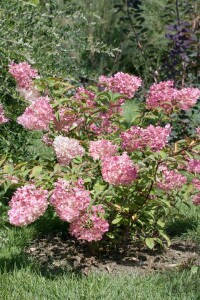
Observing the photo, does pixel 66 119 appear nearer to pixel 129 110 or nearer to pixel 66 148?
pixel 66 148

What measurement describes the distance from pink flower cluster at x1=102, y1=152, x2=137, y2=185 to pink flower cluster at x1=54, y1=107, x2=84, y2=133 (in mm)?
526

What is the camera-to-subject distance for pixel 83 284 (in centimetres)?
297

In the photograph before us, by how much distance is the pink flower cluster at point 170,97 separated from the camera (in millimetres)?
3455

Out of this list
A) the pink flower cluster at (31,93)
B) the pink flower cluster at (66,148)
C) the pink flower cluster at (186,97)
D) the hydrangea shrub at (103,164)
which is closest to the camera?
the hydrangea shrub at (103,164)

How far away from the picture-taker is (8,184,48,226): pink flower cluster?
2.78 meters

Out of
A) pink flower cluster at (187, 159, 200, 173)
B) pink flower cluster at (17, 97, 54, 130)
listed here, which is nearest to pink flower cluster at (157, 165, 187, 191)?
pink flower cluster at (187, 159, 200, 173)

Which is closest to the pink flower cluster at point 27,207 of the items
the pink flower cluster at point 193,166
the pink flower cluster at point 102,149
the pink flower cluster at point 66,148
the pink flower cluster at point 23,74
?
the pink flower cluster at point 66,148

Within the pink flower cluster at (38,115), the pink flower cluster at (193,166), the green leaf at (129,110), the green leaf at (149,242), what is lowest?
the green leaf at (129,110)

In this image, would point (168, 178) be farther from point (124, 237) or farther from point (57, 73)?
point (57, 73)

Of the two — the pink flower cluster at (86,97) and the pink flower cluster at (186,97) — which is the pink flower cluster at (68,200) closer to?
the pink flower cluster at (86,97)

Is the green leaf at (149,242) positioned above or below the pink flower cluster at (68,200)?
below

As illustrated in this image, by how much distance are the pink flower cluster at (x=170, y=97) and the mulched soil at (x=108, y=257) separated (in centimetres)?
94

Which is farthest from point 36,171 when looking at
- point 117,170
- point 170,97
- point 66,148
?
point 170,97

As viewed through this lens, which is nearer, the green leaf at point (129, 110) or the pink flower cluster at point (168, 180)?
the pink flower cluster at point (168, 180)
